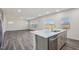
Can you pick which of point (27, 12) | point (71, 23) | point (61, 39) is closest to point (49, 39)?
point (61, 39)

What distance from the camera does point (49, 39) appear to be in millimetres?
2170

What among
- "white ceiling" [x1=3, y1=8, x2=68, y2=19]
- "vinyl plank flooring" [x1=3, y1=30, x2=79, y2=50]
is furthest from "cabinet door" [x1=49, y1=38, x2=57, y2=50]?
"white ceiling" [x1=3, y1=8, x2=68, y2=19]

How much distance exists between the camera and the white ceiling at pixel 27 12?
2143 mm

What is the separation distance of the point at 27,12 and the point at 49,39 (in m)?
0.62

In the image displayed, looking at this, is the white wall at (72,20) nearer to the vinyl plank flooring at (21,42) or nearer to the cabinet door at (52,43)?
the vinyl plank flooring at (21,42)

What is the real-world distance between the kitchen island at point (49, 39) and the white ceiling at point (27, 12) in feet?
1.02

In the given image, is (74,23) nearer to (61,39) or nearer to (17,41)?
(61,39)

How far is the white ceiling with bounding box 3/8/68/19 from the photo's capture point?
214cm

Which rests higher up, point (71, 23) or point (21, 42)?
point (71, 23)

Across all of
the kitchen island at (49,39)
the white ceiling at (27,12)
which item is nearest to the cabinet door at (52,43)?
the kitchen island at (49,39)

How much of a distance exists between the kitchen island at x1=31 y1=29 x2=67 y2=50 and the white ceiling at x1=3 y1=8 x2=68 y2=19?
0.31 metres
